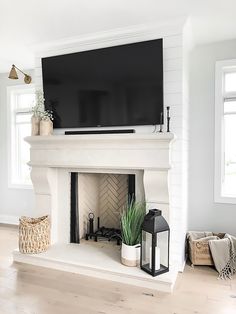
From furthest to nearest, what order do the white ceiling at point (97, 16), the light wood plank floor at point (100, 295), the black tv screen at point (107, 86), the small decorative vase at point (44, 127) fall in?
the small decorative vase at point (44, 127) < the black tv screen at point (107, 86) < the white ceiling at point (97, 16) < the light wood plank floor at point (100, 295)

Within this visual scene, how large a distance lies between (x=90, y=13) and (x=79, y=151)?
1.42 metres

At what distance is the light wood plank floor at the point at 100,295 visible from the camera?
84.4 inches

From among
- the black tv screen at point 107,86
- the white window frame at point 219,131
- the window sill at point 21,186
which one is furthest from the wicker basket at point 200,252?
the window sill at point 21,186

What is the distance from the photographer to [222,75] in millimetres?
3248

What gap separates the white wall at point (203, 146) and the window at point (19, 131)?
8.98 feet

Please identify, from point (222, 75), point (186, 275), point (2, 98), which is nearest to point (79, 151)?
point (186, 275)

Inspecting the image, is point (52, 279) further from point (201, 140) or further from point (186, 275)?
point (201, 140)

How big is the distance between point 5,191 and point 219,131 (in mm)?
3667

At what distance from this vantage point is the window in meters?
4.59

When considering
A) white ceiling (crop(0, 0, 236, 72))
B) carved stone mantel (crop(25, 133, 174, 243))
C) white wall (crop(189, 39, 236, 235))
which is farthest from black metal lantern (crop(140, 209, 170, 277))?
white ceiling (crop(0, 0, 236, 72))

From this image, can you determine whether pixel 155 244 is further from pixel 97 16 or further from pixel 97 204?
pixel 97 16

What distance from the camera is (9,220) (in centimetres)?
465

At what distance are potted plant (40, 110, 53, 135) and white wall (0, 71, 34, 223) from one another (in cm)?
167

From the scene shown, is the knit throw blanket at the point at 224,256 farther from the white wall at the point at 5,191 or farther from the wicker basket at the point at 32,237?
the white wall at the point at 5,191
